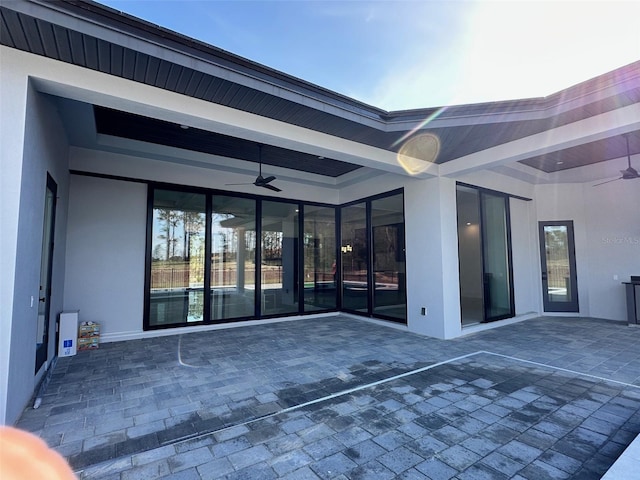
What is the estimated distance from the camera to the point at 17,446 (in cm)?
233

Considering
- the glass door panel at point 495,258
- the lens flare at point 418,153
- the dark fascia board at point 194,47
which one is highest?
the dark fascia board at point 194,47

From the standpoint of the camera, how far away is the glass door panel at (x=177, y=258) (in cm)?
589

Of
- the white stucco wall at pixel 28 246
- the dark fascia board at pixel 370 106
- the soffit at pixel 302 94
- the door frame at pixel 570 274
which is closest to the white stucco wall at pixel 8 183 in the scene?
the white stucco wall at pixel 28 246

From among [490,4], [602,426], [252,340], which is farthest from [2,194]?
[490,4]

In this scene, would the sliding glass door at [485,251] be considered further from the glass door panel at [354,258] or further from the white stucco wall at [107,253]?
the white stucco wall at [107,253]

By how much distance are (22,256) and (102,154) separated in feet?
11.5

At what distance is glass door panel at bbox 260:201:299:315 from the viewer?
7.06 m

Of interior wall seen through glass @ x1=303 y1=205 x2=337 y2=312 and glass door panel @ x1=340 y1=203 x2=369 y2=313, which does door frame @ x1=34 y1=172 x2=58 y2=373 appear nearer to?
interior wall seen through glass @ x1=303 y1=205 x2=337 y2=312

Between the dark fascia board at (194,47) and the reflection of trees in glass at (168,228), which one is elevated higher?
the dark fascia board at (194,47)

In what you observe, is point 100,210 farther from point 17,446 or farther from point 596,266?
point 596,266

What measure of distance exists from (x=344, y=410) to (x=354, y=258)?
16.3 feet

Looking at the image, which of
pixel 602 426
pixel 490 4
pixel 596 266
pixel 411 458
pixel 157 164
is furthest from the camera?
pixel 596 266

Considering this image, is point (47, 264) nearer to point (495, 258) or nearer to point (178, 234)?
point (178, 234)

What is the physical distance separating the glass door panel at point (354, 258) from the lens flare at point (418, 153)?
2.14 metres
